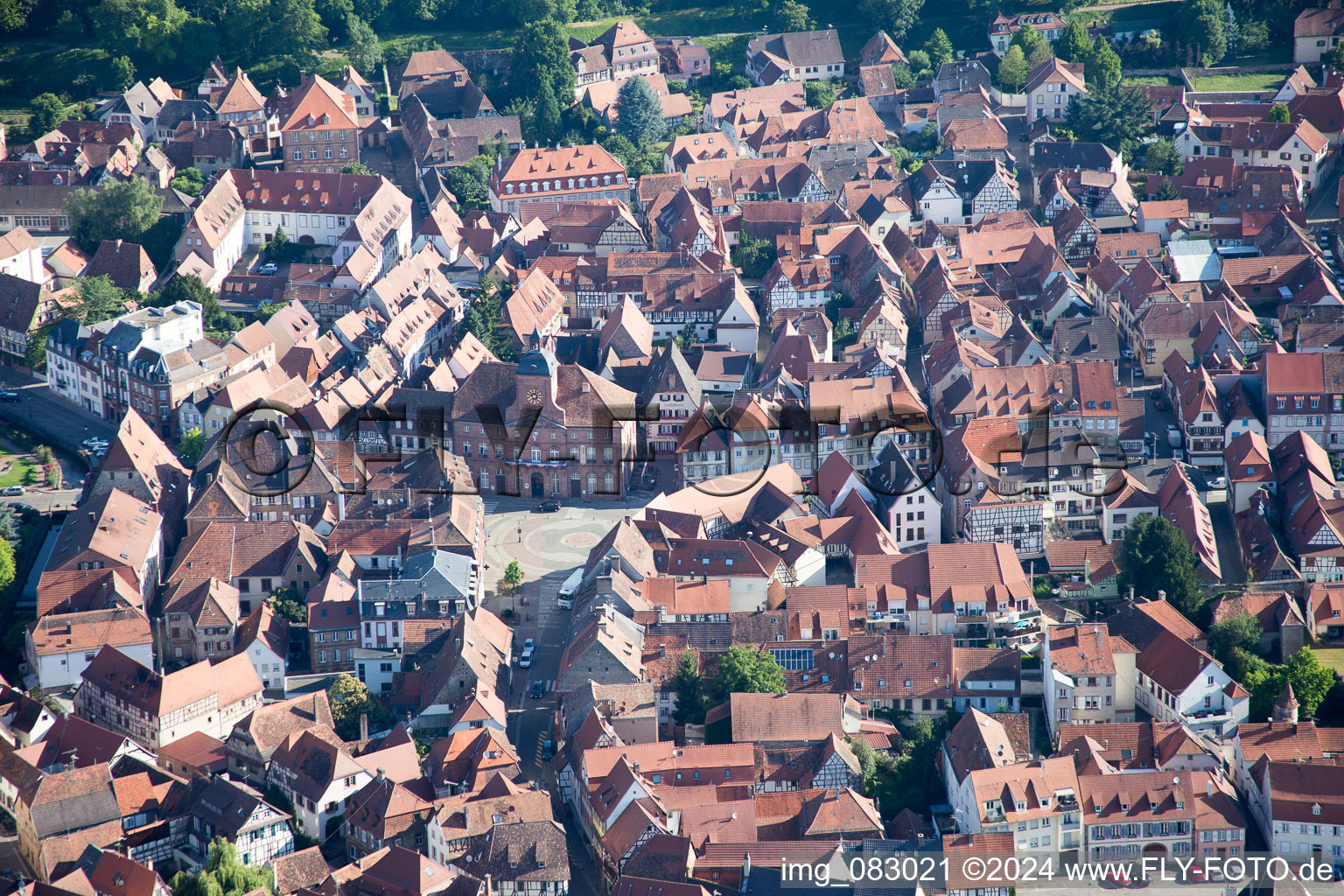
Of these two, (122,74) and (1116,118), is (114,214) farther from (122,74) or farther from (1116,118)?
(1116,118)

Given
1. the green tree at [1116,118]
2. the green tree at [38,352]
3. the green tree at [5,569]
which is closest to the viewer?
the green tree at [5,569]

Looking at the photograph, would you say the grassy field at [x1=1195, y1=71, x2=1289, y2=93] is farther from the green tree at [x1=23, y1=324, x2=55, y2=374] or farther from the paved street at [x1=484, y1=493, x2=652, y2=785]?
the green tree at [x1=23, y1=324, x2=55, y2=374]

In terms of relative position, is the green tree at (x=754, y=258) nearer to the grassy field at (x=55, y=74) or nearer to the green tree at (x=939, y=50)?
the green tree at (x=939, y=50)

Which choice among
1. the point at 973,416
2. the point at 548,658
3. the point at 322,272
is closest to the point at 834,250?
the point at 973,416

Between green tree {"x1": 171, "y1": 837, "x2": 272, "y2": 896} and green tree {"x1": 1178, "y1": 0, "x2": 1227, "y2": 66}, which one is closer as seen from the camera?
green tree {"x1": 171, "y1": 837, "x2": 272, "y2": 896}

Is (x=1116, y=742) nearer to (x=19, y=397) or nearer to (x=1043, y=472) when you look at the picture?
(x=1043, y=472)

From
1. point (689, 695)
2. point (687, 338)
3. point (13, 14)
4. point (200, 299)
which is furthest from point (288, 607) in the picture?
point (13, 14)

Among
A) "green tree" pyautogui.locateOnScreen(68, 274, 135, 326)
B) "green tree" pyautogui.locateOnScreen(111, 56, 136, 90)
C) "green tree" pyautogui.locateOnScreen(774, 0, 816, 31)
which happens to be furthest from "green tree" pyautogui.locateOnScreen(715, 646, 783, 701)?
"green tree" pyautogui.locateOnScreen(774, 0, 816, 31)

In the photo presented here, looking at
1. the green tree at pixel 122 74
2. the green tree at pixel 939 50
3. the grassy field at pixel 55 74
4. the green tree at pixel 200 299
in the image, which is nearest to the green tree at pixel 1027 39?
the green tree at pixel 939 50
